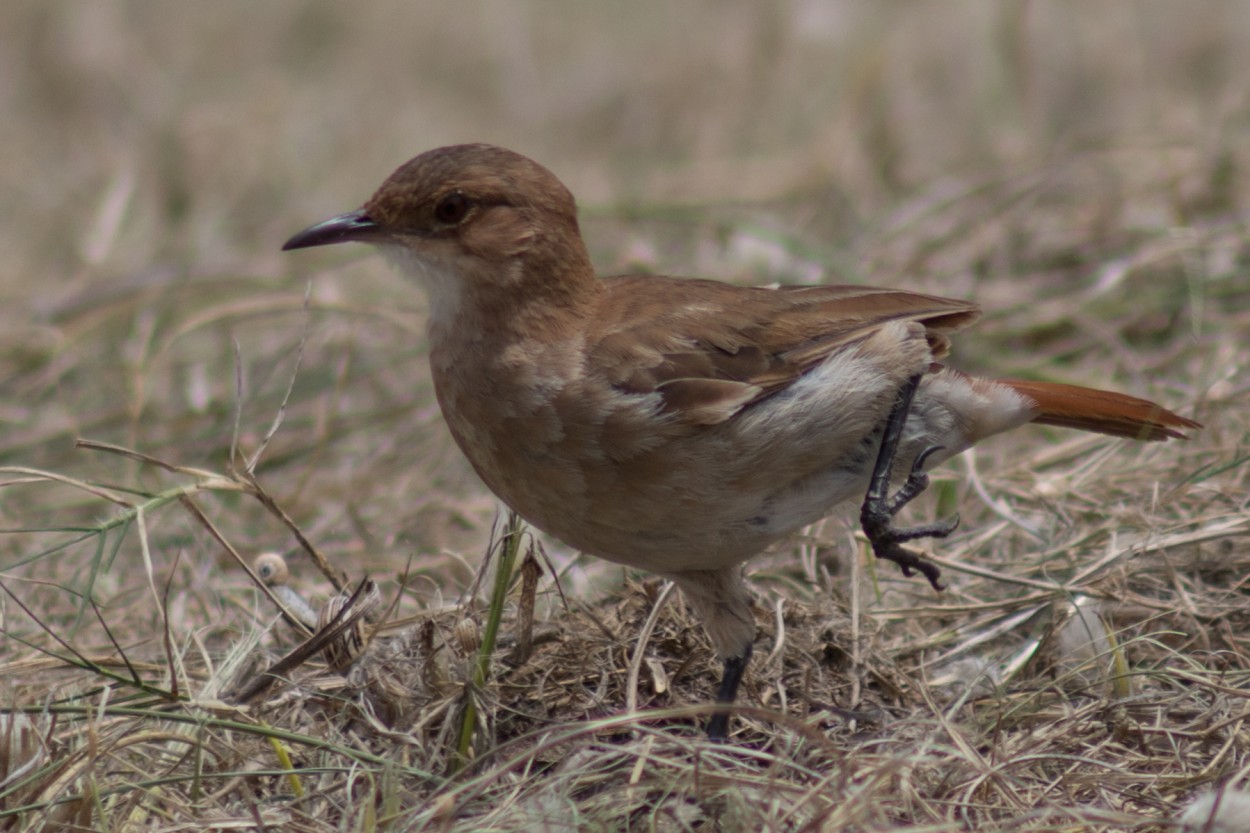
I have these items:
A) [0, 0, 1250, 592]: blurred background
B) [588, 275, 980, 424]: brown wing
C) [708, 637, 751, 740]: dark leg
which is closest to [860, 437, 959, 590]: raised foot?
[588, 275, 980, 424]: brown wing

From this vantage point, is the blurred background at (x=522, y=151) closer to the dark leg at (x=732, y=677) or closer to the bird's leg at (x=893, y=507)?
the dark leg at (x=732, y=677)

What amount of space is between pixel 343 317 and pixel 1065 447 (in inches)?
112

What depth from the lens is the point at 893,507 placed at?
3500 mm

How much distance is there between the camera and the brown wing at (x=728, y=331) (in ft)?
10.9

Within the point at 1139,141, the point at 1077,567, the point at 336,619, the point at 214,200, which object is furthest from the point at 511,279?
the point at 214,200

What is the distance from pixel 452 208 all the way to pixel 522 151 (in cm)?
483

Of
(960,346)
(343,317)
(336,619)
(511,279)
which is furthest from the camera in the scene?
(343,317)

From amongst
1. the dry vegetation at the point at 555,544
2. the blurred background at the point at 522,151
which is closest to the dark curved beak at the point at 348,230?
the dry vegetation at the point at 555,544

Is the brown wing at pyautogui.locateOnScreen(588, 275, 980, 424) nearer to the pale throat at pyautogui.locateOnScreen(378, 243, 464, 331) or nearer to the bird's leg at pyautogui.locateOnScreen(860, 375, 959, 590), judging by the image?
the bird's leg at pyautogui.locateOnScreen(860, 375, 959, 590)

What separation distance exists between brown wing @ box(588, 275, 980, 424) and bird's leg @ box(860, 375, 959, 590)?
0.67 feet

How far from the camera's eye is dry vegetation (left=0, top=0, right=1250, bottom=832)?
3.10 meters

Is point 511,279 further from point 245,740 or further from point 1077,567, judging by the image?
point 1077,567

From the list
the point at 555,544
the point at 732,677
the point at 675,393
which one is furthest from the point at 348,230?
the point at 555,544

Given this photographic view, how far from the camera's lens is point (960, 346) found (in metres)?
5.64
